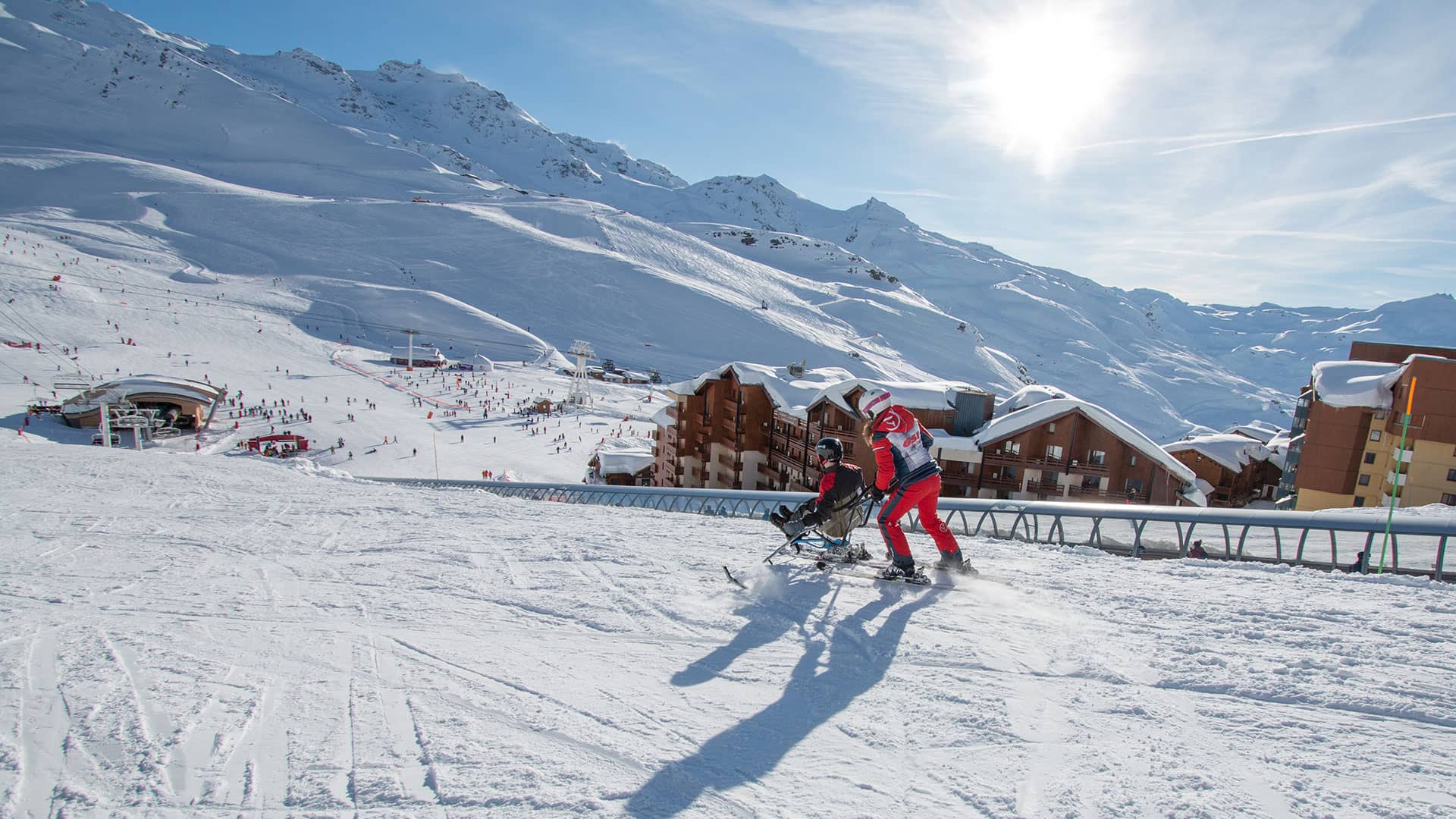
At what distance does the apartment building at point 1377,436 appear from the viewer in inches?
590

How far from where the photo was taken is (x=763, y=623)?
500 cm

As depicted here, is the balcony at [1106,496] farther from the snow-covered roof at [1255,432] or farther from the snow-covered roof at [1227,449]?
the snow-covered roof at [1255,432]

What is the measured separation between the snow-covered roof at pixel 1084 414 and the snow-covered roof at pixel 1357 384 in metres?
4.45

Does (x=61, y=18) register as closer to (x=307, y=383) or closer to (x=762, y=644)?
(x=307, y=383)

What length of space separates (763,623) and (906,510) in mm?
1710

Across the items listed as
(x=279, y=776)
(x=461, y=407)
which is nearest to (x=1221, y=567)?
(x=279, y=776)

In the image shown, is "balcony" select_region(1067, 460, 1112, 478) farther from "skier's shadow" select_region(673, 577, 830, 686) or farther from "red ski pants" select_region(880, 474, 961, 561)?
"skier's shadow" select_region(673, 577, 830, 686)

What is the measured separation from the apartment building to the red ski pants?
54.6ft

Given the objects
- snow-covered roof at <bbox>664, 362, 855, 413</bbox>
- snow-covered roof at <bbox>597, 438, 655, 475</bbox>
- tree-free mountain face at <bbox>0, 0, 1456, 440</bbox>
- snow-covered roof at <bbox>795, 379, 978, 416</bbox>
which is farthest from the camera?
tree-free mountain face at <bbox>0, 0, 1456, 440</bbox>

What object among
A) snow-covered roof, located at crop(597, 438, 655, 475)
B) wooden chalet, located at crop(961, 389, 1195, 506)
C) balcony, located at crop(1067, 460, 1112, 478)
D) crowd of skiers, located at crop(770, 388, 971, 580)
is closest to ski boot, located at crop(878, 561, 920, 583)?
crowd of skiers, located at crop(770, 388, 971, 580)

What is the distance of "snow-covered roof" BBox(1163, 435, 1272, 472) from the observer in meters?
26.8

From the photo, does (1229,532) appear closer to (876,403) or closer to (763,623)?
(876,403)

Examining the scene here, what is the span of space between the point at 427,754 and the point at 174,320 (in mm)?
65224

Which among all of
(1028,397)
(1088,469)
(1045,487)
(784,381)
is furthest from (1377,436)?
(784,381)
